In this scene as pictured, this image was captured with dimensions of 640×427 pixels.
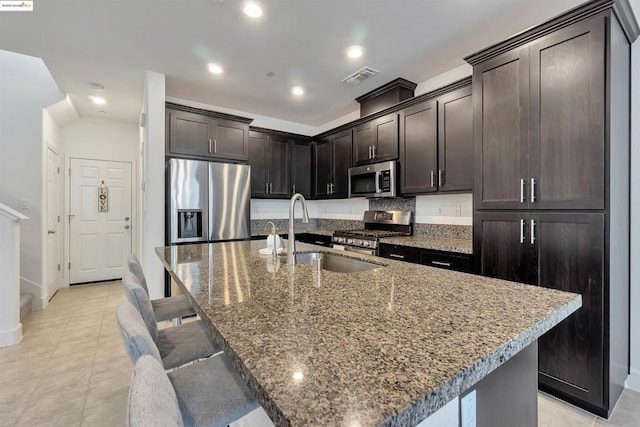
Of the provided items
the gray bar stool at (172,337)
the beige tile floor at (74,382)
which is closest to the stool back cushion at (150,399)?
the gray bar stool at (172,337)

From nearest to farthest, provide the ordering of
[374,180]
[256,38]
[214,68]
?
[256,38], [214,68], [374,180]

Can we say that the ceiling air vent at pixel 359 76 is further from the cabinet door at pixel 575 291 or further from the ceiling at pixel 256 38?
the cabinet door at pixel 575 291

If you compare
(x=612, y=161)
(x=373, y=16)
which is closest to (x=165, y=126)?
(x=373, y=16)

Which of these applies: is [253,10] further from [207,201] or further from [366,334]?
[366,334]

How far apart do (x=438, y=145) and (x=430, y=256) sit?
1118mm

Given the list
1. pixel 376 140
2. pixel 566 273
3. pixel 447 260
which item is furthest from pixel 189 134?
pixel 566 273

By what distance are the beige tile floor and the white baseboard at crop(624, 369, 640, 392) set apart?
0.17 feet

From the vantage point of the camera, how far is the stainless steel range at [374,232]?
129 inches

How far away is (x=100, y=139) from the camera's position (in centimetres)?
489

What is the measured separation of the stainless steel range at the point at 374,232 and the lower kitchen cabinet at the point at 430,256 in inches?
6.3

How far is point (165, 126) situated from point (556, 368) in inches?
162

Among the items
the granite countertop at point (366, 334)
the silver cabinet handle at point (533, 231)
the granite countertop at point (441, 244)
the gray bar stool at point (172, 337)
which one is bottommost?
the gray bar stool at point (172, 337)

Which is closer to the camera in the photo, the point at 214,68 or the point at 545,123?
the point at 545,123

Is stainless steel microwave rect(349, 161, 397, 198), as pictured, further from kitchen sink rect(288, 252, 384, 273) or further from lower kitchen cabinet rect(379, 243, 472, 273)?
kitchen sink rect(288, 252, 384, 273)
